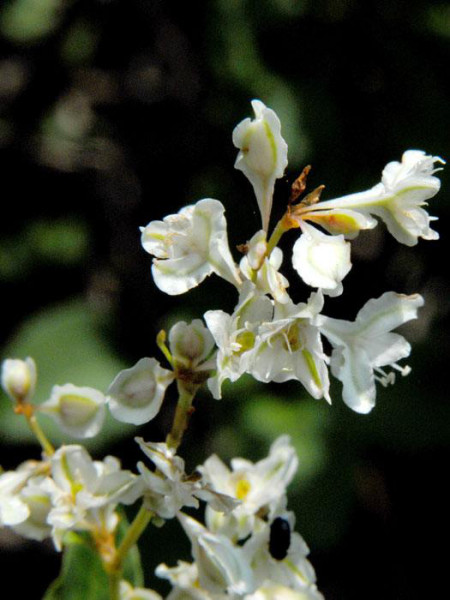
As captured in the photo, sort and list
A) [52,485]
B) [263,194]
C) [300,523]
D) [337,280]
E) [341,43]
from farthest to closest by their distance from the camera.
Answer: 1. [341,43]
2. [300,523]
3. [52,485]
4. [263,194]
5. [337,280]

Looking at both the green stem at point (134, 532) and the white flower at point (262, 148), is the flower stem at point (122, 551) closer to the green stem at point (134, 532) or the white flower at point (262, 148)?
the green stem at point (134, 532)

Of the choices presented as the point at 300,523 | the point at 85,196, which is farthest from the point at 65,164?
the point at 300,523

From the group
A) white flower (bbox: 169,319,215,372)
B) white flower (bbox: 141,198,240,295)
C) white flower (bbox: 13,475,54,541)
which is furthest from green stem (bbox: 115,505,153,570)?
white flower (bbox: 141,198,240,295)

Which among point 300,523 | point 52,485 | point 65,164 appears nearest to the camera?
point 52,485

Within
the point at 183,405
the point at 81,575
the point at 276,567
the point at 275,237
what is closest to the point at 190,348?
the point at 183,405

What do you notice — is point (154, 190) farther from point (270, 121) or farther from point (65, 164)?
point (270, 121)

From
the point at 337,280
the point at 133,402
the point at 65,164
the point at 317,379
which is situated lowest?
the point at 65,164
